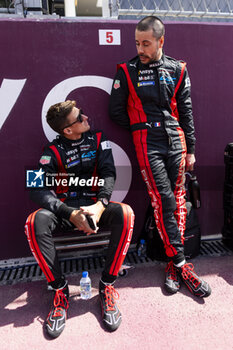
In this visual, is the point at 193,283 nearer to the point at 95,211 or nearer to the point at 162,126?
the point at 95,211

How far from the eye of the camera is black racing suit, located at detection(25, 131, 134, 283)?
182 cm

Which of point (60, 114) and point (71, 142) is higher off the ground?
point (60, 114)

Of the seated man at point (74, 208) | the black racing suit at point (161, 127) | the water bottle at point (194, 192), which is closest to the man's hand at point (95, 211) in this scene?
the seated man at point (74, 208)

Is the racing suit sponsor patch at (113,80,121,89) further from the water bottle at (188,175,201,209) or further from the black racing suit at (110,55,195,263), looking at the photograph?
the water bottle at (188,175,201,209)

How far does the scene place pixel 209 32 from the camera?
2494 mm

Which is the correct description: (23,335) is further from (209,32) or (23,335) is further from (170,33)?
(209,32)

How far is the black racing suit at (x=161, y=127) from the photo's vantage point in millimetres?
2125

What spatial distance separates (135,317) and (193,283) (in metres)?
0.50

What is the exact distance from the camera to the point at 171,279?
2098 millimetres

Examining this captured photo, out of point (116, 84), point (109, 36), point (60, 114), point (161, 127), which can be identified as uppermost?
point (109, 36)

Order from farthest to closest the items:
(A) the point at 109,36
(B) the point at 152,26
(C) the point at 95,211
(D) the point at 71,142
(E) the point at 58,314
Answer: (A) the point at 109,36, (D) the point at 71,142, (B) the point at 152,26, (C) the point at 95,211, (E) the point at 58,314

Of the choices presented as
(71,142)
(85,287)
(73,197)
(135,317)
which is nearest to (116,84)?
(71,142)

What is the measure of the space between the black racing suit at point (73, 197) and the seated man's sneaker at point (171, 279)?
0.43 m

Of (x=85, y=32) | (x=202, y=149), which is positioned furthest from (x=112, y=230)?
(x=85, y=32)
